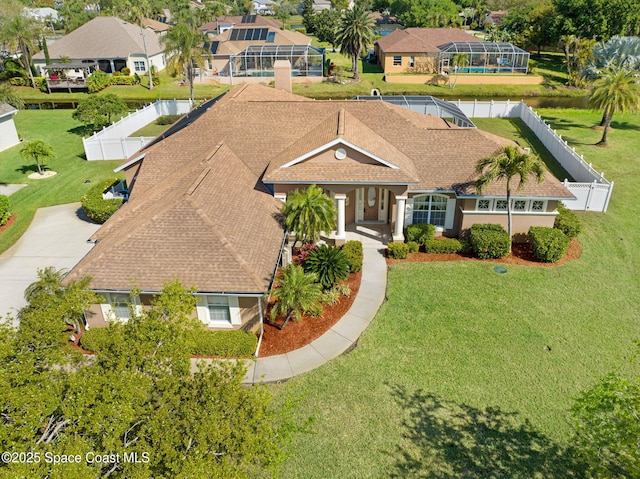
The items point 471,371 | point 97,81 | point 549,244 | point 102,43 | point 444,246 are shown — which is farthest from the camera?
point 102,43

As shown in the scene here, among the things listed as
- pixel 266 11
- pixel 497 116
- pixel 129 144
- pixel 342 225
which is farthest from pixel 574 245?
pixel 266 11

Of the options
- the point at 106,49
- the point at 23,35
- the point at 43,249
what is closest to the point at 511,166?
the point at 43,249

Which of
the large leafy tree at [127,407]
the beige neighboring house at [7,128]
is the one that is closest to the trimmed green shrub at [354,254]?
the large leafy tree at [127,407]

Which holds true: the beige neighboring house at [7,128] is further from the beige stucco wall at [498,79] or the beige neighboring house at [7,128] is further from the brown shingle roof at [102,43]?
the beige stucco wall at [498,79]

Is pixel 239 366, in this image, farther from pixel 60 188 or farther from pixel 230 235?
pixel 60 188

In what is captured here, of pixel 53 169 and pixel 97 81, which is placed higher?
pixel 97 81

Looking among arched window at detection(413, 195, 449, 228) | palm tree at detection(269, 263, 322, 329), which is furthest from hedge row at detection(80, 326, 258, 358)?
arched window at detection(413, 195, 449, 228)

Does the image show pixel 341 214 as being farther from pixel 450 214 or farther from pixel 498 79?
pixel 498 79
